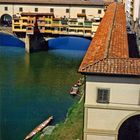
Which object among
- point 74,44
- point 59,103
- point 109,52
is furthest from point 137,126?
point 74,44

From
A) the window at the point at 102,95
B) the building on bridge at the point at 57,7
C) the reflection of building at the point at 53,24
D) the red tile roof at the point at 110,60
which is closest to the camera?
the red tile roof at the point at 110,60

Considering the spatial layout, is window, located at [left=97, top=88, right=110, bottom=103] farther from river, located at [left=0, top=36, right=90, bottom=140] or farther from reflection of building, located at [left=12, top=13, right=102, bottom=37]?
reflection of building, located at [left=12, top=13, right=102, bottom=37]

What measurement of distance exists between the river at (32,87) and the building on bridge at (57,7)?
6.06 m

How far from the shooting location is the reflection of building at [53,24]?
55.2 meters

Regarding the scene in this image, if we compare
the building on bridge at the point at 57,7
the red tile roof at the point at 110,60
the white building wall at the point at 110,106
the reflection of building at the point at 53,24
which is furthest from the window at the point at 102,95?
the building on bridge at the point at 57,7

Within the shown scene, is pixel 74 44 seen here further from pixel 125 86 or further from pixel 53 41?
pixel 125 86

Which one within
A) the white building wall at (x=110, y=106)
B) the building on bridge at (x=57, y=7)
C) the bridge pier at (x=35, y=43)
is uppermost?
the building on bridge at (x=57, y=7)

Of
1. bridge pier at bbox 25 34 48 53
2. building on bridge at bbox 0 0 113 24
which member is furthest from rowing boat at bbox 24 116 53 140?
building on bridge at bbox 0 0 113 24

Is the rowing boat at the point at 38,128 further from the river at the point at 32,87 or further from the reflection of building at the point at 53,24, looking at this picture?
the reflection of building at the point at 53,24

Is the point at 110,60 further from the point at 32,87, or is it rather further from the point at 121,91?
the point at 32,87

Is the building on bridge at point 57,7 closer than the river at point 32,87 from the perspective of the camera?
No

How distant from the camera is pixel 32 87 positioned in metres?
35.4

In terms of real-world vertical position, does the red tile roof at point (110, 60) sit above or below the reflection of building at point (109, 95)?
above

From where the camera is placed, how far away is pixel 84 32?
55.3 meters
